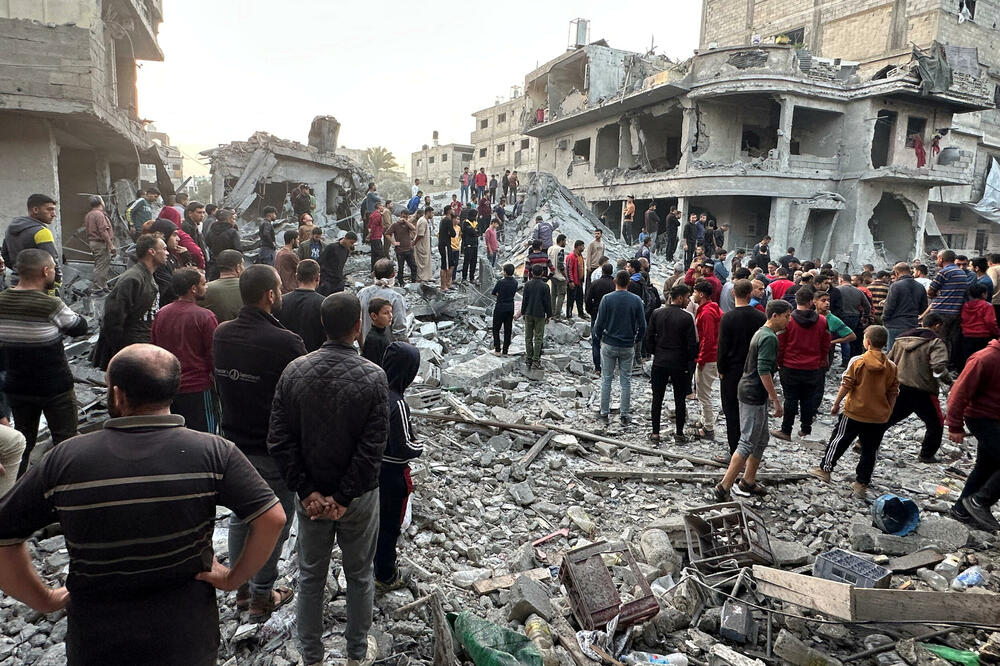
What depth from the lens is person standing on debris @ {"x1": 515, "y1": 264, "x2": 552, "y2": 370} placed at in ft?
29.8

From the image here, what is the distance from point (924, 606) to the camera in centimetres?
344

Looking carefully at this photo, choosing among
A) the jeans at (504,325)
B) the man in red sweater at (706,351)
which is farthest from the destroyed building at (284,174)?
the man in red sweater at (706,351)

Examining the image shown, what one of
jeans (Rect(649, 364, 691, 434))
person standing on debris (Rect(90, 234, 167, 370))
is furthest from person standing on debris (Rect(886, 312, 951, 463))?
person standing on debris (Rect(90, 234, 167, 370))

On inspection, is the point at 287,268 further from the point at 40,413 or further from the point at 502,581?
the point at 502,581

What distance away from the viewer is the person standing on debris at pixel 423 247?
1212cm

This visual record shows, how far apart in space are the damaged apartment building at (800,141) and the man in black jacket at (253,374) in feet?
63.3

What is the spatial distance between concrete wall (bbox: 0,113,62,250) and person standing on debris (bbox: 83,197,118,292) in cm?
192

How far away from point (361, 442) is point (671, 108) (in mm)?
25526

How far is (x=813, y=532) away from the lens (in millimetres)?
4871

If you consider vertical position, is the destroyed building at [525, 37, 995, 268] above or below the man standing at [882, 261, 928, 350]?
above

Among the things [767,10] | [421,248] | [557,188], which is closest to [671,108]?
[557,188]

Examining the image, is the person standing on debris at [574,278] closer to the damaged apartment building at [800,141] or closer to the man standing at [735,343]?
the man standing at [735,343]

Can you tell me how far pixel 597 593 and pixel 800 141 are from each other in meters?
27.5

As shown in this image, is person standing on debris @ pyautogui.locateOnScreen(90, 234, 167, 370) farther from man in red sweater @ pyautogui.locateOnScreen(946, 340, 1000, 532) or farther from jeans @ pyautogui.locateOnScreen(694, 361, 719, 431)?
man in red sweater @ pyautogui.locateOnScreen(946, 340, 1000, 532)
